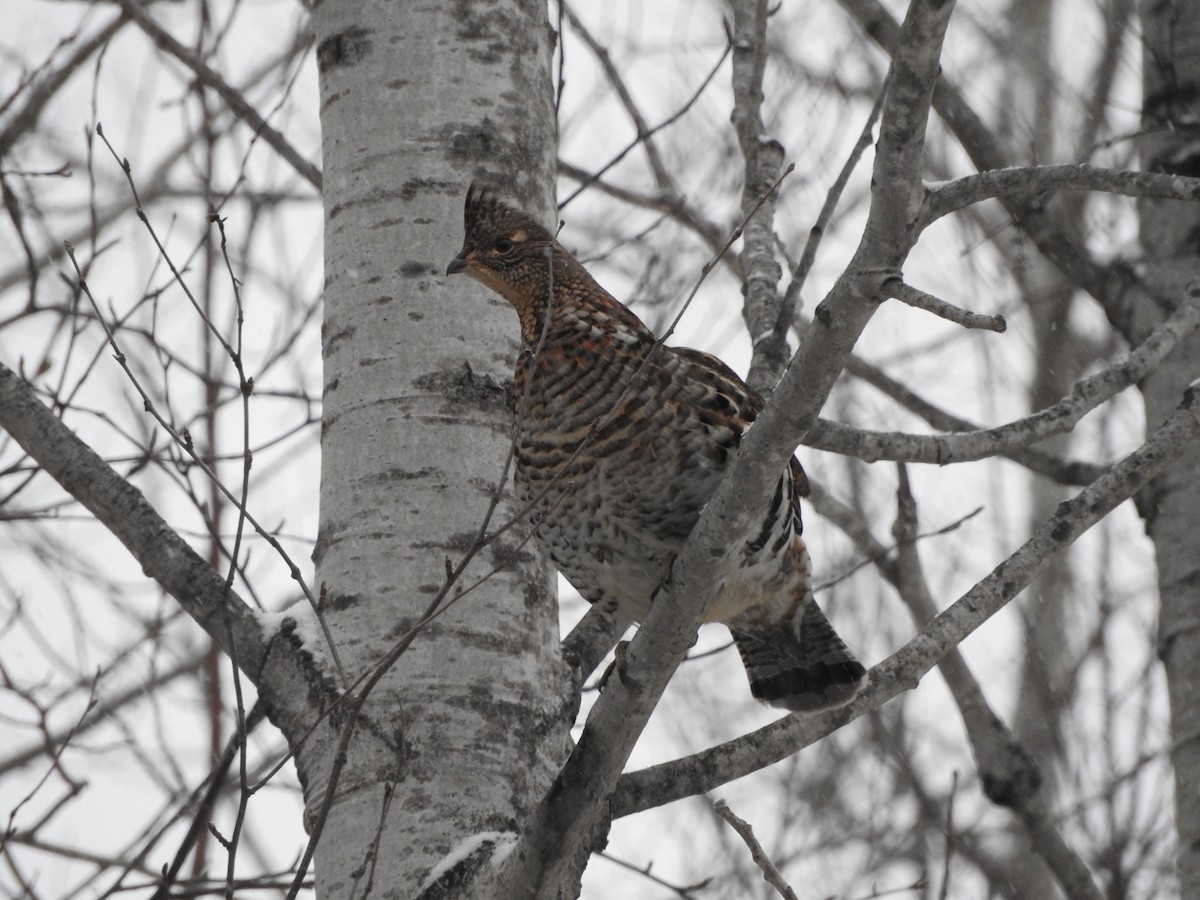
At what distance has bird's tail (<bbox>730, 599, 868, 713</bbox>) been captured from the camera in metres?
3.70

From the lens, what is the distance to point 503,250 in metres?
3.42

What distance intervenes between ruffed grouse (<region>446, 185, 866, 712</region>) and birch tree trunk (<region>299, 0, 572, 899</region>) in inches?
3.8

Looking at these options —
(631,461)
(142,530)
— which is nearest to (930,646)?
(631,461)

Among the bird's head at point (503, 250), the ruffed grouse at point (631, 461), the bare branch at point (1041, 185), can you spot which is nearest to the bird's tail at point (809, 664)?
the ruffed grouse at point (631, 461)

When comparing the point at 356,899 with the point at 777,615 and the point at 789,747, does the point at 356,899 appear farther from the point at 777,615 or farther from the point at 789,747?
A: the point at 777,615

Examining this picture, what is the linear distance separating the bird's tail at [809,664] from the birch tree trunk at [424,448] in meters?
0.75

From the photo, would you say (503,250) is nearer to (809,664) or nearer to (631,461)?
(631,461)

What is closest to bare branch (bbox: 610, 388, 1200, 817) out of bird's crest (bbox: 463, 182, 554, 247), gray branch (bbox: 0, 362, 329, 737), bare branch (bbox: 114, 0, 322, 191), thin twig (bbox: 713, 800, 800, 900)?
thin twig (bbox: 713, 800, 800, 900)

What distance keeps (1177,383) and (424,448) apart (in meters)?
2.54

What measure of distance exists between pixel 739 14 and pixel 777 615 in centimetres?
210

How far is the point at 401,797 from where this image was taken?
2.73 m

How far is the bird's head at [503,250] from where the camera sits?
11.1 ft

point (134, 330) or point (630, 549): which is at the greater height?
point (134, 330)

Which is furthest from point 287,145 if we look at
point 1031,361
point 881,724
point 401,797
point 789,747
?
point 1031,361
